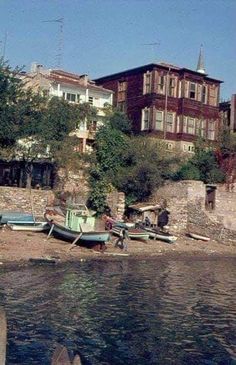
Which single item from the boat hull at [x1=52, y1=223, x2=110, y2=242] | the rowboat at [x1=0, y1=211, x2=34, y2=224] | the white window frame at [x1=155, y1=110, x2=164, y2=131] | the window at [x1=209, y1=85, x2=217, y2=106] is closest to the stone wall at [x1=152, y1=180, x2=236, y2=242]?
the white window frame at [x1=155, y1=110, x2=164, y2=131]

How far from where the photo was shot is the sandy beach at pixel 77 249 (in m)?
28.0

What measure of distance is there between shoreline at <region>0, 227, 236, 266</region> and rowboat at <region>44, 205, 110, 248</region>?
482mm

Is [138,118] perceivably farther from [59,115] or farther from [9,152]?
[9,152]

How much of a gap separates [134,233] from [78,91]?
2050 cm

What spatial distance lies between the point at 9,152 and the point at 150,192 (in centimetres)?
1180

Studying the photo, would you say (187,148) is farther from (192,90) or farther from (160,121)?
(192,90)

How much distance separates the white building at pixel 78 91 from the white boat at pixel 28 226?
14.3 m

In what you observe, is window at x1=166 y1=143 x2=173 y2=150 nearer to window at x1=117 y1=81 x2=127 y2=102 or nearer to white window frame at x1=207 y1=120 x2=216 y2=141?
white window frame at x1=207 y1=120 x2=216 y2=141

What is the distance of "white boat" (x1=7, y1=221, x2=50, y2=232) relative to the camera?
3359 centimetres

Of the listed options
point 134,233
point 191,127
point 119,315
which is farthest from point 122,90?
point 119,315

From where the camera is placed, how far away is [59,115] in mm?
41906

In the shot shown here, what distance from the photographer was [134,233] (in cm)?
3572

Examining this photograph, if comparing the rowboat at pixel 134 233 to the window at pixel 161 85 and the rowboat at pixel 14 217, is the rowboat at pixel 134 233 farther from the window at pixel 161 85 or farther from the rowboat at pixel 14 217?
the window at pixel 161 85

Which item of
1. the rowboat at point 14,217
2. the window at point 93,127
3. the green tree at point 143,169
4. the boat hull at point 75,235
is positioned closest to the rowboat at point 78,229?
the boat hull at point 75,235
